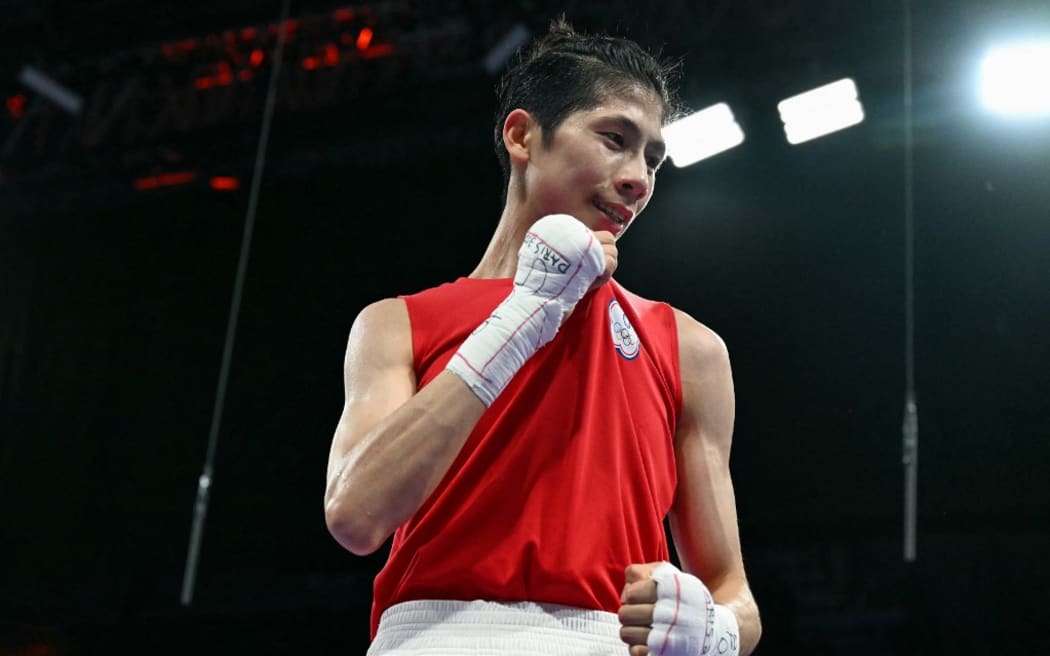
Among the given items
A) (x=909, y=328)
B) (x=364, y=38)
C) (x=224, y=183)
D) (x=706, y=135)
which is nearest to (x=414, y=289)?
(x=364, y=38)

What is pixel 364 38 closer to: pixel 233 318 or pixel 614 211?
pixel 233 318

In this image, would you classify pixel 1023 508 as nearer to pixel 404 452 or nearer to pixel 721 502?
pixel 721 502

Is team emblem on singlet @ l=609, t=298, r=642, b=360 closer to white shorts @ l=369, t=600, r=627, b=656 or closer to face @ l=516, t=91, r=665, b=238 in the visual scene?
face @ l=516, t=91, r=665, b=238

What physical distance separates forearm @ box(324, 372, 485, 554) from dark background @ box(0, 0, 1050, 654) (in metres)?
3.18

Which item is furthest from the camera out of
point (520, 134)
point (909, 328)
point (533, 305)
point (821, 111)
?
point (821, 111)

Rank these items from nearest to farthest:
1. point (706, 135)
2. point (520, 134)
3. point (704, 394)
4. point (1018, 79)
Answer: point (704, 394) < point (520, 134) < point (1018, 79) < point (706, 135)

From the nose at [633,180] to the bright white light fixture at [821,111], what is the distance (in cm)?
315

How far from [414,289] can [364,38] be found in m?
1.21

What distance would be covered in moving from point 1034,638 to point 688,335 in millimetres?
3098

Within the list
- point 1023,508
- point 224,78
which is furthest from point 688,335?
point 224,78

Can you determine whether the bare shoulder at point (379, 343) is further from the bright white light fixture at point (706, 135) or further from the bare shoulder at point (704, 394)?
the bright white light fixture at point (706, 135)

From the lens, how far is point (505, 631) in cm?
128

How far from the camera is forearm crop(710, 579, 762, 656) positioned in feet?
4.58

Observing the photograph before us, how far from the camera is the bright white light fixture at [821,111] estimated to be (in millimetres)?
4484
